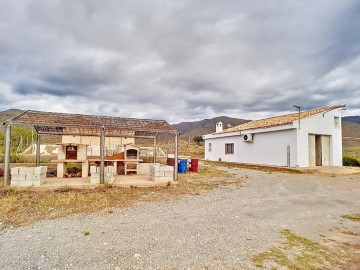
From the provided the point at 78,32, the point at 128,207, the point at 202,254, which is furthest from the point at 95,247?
the point at 78,32

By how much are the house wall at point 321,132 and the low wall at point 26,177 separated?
15.1 m

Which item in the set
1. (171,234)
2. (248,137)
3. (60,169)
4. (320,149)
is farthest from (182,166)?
(320,149)

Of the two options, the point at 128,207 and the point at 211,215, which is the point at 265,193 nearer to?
the point at 211,215

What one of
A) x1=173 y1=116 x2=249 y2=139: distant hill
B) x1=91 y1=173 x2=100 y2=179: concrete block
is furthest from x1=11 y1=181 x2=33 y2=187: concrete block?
x1=173 y1=116 x2=249 y2=139: distant hill

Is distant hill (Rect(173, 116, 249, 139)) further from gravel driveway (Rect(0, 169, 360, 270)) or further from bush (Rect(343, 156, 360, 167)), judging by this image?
gravel driveway (Rect(0, 169, 360, 270))

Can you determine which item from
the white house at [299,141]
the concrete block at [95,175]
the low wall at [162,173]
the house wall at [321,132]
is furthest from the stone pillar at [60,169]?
the house wall at [321,132]

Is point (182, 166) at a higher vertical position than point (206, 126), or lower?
lower

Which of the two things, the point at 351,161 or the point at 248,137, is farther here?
the point at 248,137

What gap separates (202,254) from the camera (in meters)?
3.46

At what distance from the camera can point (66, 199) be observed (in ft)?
21.5

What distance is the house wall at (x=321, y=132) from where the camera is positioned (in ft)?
51.7

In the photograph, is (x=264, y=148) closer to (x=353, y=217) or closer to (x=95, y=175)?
(x=353, y=217)

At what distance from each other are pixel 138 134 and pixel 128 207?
25.4 feet

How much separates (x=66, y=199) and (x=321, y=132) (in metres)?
17.2
